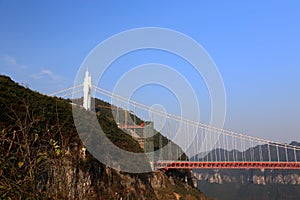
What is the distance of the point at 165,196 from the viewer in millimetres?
24578

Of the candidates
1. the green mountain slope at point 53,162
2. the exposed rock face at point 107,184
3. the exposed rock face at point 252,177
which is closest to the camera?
the green mountain slope at point 53,162

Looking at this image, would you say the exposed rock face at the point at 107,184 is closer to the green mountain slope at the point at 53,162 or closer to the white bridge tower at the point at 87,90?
the green mountain slope at the point at 53,162

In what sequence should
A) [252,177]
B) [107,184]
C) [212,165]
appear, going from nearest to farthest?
[107,184] → [212,165] → [252,177]

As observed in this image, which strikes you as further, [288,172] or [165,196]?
[288,172]

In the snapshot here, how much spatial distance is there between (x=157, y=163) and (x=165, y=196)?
4823 mm

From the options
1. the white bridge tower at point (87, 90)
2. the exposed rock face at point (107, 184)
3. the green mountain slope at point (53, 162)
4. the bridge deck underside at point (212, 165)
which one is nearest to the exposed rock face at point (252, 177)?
the bridge deck underside at point (212, 165)

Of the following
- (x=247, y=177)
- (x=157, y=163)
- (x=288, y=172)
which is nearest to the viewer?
(x=157, y=163)

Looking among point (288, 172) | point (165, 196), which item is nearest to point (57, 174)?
point (165, 196)

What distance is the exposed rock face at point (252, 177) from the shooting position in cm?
9019

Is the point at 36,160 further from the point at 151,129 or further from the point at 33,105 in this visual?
the point at 151,129

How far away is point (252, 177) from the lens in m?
94.6

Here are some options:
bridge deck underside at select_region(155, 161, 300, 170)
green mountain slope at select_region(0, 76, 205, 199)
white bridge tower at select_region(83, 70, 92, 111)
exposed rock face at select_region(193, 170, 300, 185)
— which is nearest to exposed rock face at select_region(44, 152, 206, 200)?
green mountain slope at select_region(0, 76, 205, 199)

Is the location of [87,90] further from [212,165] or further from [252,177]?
[252,177]

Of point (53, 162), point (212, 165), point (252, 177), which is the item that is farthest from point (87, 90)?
point (252, 177)
